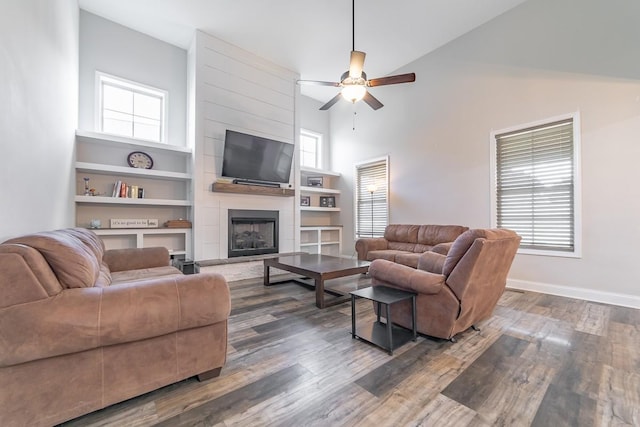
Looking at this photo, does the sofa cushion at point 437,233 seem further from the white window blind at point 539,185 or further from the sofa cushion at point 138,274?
the sofa cushion at point 138,274

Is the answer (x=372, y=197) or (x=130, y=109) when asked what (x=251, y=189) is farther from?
(x=372, y=197)

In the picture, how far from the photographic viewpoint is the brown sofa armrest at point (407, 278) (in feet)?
6.69

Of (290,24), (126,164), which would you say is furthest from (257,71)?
(126,164)

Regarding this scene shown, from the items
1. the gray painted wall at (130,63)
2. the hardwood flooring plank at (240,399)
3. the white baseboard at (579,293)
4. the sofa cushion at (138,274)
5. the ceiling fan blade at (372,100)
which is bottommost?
the hardwood flooring plank at (240,399)

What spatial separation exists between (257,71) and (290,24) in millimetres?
1162

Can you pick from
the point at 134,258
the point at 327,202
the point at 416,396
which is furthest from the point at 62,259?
the point at 327,202

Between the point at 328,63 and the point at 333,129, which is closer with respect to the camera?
the point at 328,63

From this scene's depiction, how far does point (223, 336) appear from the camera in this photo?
1.65 meters

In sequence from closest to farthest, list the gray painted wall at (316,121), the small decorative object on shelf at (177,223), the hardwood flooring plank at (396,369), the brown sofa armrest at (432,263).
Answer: the hardwood flooring plank at (396,369), the brown sofa armrest at (432,263), the small decorative object on shelf at (177,223), the gray painted wall at (316,121)

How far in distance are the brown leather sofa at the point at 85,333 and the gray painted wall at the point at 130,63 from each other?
3.74 metres

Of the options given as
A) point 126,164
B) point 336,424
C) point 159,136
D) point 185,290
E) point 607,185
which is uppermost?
point 159,136

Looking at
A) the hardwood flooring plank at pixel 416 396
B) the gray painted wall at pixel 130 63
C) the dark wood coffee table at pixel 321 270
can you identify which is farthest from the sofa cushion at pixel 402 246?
the gray painted wall at pixel 130 63

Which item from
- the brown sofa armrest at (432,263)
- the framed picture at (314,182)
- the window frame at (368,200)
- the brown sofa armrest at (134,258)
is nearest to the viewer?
the brown sofa armrest at (432,263)

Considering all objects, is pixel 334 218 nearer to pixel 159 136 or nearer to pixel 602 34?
pixel 159 136
